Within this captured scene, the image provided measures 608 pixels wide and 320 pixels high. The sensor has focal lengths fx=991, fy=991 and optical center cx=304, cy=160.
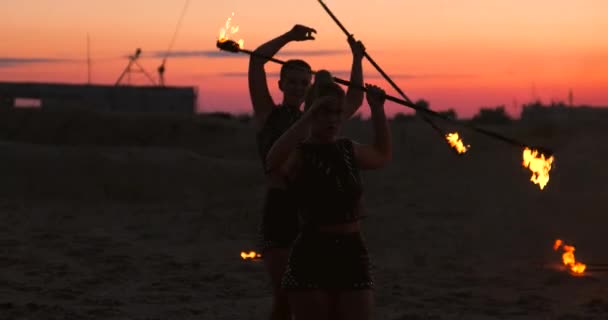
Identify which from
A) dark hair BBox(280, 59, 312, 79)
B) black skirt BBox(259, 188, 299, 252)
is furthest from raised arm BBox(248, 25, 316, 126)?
black skirt BBox(259, 188, 299, 252)

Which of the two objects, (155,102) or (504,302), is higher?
(155,102)

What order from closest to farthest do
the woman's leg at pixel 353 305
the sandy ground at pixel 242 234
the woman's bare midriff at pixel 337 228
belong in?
the woman's leg at pixel 353 305 < the woman's bare midriff at pixel 337 228 < the sandy ground at pixel 242 234

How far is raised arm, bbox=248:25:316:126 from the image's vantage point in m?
5.74

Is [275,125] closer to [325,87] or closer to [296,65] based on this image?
[296,65]

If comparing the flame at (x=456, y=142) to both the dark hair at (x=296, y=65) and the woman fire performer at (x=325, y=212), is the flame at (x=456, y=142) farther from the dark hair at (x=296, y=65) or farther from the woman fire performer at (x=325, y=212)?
the dark hair at (x=296, y=65)

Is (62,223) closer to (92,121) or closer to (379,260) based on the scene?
(379,260)

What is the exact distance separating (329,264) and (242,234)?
11454 millimetres

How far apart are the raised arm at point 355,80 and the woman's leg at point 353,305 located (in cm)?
104

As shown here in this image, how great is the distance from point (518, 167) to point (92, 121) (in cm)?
2701

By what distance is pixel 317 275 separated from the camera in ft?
14.5

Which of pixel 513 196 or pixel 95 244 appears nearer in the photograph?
pixel 95 244

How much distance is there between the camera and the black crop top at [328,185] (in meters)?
4.46

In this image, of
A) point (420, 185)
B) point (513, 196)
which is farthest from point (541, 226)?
point (420, 185)

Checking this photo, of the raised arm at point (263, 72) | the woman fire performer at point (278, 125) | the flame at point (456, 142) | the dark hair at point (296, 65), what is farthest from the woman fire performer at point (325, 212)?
the raised arm at point (263, 72)
